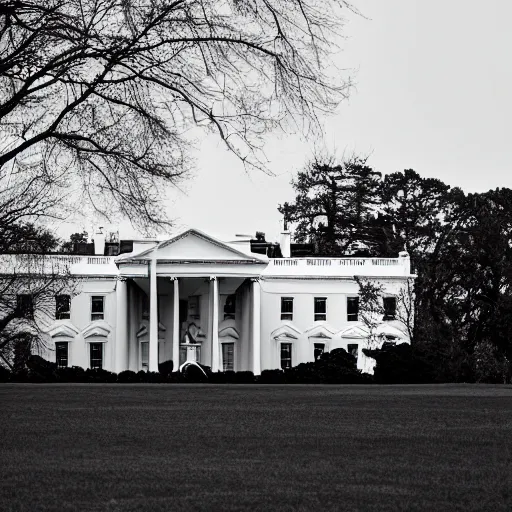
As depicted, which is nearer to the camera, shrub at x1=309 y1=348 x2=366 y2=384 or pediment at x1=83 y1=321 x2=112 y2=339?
shrub at x1=309 y1=348 x2=366 y2=384

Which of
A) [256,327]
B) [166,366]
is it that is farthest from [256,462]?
[256,327]

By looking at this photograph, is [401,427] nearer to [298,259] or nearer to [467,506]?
[467,506]

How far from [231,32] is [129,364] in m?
70.2

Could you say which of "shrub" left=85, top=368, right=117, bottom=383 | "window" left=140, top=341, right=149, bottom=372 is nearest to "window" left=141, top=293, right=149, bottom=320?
"window" left=140, top=341, right=149, bottom=372

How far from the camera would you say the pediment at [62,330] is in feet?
284

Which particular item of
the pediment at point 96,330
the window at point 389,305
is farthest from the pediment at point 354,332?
the pediment at point 96,330

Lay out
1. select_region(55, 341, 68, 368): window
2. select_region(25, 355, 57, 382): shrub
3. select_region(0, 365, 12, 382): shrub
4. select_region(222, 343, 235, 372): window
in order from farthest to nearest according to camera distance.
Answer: select_region(222, 343, 235, 372): window, select_region(55, 341, 68, 368): window, select_region(0, 365, 12, 382): shrub, select_region(25, 355, 57, 382): shrub

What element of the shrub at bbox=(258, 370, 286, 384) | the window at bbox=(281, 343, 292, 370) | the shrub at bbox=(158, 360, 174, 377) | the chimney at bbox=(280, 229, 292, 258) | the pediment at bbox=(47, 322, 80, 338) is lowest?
the shrub at bbox=(258, 370, 286, 384)

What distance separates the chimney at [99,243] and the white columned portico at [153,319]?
10569 millimetres

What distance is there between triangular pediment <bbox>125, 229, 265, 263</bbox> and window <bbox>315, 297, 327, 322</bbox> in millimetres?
8020

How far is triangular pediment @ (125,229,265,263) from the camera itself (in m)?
82.9

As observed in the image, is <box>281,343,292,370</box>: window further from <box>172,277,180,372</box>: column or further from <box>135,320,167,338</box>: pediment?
<box>172,277,180,372</box>: column

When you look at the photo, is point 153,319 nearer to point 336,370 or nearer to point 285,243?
point 285,243

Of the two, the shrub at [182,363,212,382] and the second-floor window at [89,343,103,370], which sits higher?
the second-floor window at [89,343,103,370]
